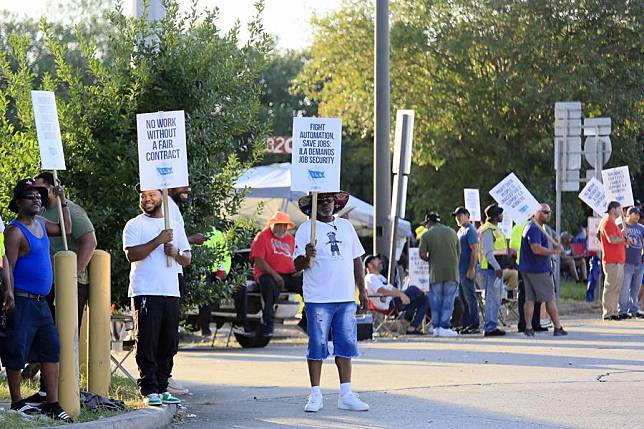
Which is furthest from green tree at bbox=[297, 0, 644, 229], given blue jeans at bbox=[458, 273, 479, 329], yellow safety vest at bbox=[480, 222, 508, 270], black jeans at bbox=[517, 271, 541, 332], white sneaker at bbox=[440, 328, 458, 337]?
white sneaker at bbox=[440, 328, 458, 337]

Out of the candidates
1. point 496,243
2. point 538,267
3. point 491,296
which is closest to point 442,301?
point 491,296

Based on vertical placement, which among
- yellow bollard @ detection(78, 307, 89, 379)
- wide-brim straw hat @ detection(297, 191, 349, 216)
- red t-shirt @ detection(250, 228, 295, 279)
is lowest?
yellow bollard @ detection(78, 307, 89, 379)

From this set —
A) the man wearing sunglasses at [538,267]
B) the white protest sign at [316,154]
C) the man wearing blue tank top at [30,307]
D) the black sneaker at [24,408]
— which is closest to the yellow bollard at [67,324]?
the man wearing blue tank top at [30,307]

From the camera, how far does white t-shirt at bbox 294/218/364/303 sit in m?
11.3

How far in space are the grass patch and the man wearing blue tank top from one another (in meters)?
0.25

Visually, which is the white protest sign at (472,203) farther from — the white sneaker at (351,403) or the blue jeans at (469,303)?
the white sneaker at (351,403)

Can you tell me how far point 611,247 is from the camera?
73.0ft

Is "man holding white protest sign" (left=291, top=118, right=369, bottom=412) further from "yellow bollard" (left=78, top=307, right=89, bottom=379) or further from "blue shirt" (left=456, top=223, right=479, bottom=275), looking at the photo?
"blue shirt" (left=456, top=223, right=479, bottom=275)

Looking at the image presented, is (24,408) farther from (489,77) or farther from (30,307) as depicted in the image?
(489,77)

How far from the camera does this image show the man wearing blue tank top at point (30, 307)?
390 inches

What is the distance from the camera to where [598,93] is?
1373 inches

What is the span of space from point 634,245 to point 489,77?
14739mm

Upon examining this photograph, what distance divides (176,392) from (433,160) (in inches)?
1037

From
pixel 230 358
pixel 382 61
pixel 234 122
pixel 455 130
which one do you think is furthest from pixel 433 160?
pixel 234 122
